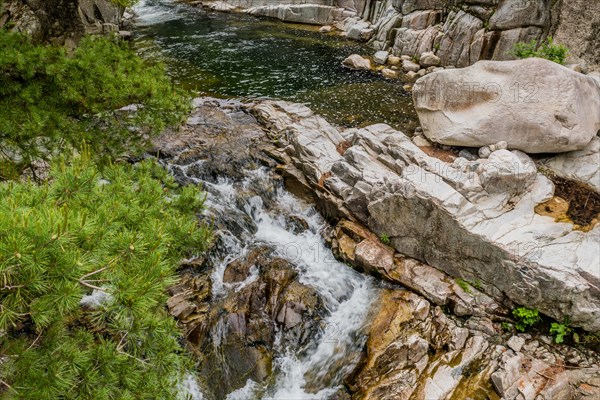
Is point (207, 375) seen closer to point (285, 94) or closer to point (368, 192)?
point (368, 192)

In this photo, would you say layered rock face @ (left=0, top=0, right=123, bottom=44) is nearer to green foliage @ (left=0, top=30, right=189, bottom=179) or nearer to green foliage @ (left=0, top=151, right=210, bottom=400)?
green foliage @ (left=0, top=30, right=189, bottom=179)

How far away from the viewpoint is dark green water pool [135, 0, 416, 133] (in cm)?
1950

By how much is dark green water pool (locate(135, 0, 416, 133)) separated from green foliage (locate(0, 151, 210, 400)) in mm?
13859

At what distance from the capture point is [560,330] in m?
8.91

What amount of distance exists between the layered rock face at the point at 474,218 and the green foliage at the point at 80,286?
287 inches

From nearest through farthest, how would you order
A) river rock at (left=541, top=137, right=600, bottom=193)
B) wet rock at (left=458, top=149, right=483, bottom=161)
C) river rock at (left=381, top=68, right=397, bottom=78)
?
1. river rock at (left=541, top=137, right=600, bottom=193)
2. wet rock at (left=458, top=149, right=483, bottom=161)
3. river rock at (left=381, top=68, right=397, bottom=78)

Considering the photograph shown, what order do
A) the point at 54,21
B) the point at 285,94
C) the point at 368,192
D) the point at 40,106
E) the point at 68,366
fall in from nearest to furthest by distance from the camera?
the point at 68,366 → the point at 40,106 → the point at 368,192 → the point at 54,21 → the point at 285,94

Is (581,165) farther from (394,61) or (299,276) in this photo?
(394,61)

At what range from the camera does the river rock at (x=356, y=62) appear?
25.5 m

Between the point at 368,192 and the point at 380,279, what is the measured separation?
275cm

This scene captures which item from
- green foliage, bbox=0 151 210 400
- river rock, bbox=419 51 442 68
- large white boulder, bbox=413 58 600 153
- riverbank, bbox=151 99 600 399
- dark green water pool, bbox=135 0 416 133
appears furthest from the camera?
river rock, bbox=419 51 442 68

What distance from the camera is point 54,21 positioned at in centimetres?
1367

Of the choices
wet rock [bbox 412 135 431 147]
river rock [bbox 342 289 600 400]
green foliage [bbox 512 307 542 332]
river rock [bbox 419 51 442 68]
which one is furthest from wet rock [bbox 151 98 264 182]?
river rock [bbox 419 51 442 68]

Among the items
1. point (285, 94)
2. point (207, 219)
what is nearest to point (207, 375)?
point (207, 219)
